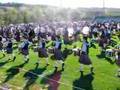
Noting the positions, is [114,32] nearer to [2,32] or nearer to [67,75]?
[2,32]

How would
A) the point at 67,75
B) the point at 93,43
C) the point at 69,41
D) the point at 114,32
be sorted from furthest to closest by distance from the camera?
the point at 114,32
the point at 69,41
the point at 93,43
the point at 67,75

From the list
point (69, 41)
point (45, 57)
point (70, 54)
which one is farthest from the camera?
point (69, 41)

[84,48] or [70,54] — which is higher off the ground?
[84,48]

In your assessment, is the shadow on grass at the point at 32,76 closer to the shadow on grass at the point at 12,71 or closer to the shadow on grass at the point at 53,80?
the shadow on grass at the point at 53,80

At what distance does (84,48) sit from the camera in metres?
26.1

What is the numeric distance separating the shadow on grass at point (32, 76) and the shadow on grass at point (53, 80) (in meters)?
0.74

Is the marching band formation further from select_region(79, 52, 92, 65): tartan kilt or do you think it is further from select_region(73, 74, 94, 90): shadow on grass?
select_region(73, 74, 94, 90): shadow on grass

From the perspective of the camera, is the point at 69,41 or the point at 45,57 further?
the point at 69,41

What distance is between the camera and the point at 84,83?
2358 centimetres

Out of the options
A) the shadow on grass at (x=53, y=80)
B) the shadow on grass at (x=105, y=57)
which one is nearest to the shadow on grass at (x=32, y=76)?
the shadow on grass at (x=53, y=80)

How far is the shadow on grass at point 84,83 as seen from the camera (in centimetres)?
2269

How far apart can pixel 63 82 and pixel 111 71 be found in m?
4.32

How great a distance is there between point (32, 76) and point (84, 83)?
4.21m

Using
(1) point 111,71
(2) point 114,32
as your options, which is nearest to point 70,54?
(1) point 111,71
